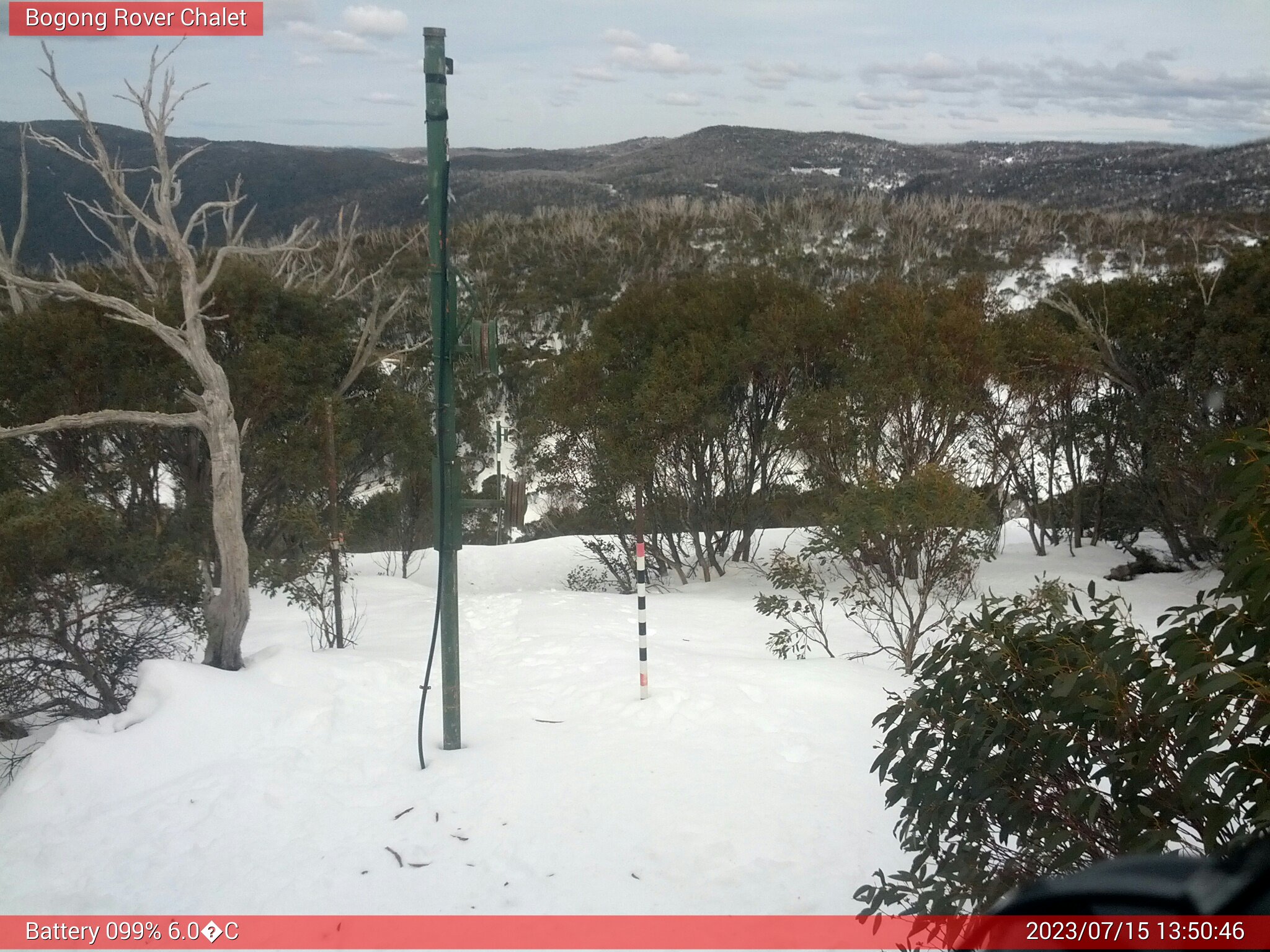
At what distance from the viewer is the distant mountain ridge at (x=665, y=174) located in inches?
621

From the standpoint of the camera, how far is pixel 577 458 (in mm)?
14570

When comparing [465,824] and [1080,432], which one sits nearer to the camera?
[465,824]

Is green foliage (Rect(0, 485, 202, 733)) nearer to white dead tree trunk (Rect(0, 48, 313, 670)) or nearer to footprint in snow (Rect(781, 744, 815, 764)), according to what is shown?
white dead tree trunk (Rect(0, 48, 313, 670))

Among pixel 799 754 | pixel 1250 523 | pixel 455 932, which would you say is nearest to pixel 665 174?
pixel 799 754

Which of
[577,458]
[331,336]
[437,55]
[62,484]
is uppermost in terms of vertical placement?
[437,55]

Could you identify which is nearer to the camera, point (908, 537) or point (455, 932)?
point (455, 932)

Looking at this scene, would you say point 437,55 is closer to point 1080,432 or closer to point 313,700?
point 313,700

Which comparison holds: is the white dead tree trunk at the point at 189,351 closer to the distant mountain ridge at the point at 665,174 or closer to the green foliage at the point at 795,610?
the distant mountain ridge at the point at 665,174

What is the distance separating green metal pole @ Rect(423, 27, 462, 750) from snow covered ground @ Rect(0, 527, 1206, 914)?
54 cm

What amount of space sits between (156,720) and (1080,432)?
14911 mm

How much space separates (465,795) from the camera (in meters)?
4.50

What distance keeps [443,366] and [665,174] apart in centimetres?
5553

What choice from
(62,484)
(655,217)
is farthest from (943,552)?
(655,217)

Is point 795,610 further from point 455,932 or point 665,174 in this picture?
point 665,174
